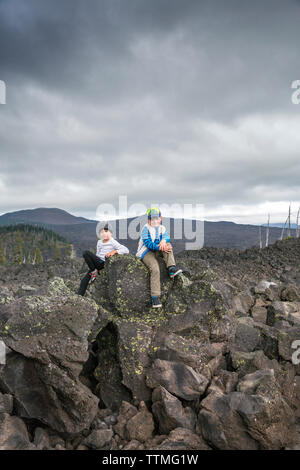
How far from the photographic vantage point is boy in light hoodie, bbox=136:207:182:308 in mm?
8500

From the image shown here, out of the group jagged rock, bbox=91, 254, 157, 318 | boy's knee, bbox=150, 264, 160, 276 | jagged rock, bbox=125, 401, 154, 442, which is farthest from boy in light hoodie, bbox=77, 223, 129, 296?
jagged rock, bbox=125, 401, 154, 442

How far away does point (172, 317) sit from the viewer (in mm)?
8562

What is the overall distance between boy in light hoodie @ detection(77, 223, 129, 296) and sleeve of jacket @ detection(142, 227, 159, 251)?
1.19m

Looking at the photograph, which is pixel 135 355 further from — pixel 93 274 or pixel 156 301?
pixel 93 274

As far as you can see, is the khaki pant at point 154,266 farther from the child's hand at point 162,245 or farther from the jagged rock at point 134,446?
Result: the jagged rock at point 134,446

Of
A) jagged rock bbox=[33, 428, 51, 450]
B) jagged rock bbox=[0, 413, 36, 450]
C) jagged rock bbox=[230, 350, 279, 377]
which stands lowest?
jagged rock bbox=[33, 428, 51, 450]

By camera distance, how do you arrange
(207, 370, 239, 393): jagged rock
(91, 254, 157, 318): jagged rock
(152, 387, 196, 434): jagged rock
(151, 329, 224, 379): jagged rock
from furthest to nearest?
(91, 254, 157, 318): jagged rock → (151, 329, 224, 379): jagged rock → (207, 370, 239, 393): jagged rock → (152, 387, 196, 434): jagged rock

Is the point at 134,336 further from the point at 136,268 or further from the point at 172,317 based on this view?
the point at 136,268

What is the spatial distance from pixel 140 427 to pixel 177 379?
49.8 inches

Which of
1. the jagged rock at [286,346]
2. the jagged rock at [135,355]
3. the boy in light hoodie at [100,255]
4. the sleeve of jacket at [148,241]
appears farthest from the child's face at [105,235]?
the jagged rock at [286,346]

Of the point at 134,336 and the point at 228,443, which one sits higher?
the point at 134,336

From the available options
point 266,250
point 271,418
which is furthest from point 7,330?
point 266,250

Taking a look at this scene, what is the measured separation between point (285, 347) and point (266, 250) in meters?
50.7

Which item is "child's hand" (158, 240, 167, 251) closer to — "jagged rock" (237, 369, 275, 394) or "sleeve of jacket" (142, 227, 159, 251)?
Result: "sleeve of jacket" (142, 227, 159, 251)
